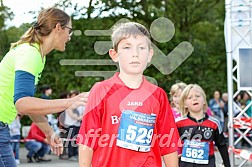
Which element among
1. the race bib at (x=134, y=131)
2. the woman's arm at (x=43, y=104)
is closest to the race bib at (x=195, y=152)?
the race bib at (x=134, y=131)

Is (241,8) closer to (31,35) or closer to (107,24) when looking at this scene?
(31,35)

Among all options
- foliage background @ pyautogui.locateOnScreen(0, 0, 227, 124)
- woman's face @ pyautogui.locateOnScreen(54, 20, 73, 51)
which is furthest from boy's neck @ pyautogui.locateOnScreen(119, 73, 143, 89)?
foliage background @ pyautogui.locateOnScreen(0, 0, 227, 124)

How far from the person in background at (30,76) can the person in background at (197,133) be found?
7.86 ft

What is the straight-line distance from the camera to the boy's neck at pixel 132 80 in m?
3.55

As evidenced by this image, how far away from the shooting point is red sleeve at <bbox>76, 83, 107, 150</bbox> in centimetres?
345

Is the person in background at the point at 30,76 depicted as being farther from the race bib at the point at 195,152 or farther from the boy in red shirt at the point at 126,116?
the race bib at the point at 195,152

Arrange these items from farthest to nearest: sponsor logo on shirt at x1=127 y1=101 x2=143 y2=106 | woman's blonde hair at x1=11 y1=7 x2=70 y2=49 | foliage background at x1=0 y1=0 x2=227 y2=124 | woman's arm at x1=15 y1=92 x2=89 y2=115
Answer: foliage background at x1=0 y1=0 x2=227 y2=124 < woman's blonde hair at x1=11 y1=7 x2=70 y2=49 < sponsor logo on shirt at x1=127 y1=101 x2=143 y2=106 < woman's arm at x1=15 y1=92 x2=89 y2=115

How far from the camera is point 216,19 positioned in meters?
27.9

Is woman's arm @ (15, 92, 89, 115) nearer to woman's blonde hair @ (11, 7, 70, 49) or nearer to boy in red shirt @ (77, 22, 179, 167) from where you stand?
boy in red shirt @ (77, 22, 179, 167)

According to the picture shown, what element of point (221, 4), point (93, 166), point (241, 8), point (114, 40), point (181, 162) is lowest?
point (181, 162)

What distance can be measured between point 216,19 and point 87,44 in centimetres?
1079

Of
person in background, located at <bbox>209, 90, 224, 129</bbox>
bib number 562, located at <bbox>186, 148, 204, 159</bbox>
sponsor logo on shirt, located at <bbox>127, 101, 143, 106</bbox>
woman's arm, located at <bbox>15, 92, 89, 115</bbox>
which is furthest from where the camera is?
person in background, located at <bbox>209, 90, 224, 129</bbox>

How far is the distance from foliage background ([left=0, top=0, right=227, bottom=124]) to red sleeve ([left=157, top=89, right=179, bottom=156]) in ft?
35.4

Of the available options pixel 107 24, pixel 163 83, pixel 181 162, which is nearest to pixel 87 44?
pixel 107 24
